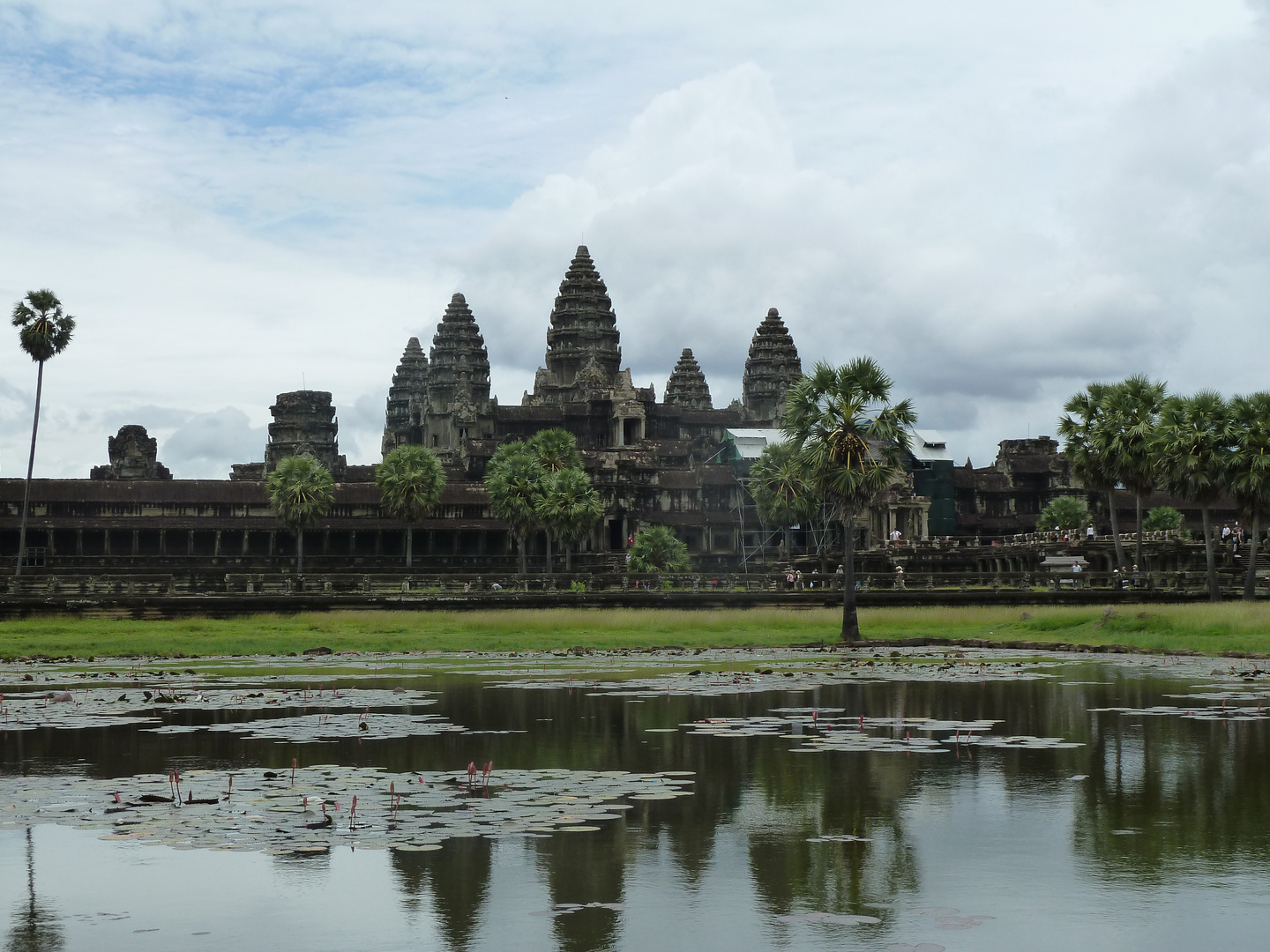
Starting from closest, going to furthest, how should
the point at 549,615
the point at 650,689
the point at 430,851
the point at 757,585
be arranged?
the point at 430,851, the point at 650,689, the point at 549,615, the point at 757,585

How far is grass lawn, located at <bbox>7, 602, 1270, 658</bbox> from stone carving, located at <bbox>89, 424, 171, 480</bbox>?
84050 millimetres

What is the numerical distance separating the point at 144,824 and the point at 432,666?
60.5 feet

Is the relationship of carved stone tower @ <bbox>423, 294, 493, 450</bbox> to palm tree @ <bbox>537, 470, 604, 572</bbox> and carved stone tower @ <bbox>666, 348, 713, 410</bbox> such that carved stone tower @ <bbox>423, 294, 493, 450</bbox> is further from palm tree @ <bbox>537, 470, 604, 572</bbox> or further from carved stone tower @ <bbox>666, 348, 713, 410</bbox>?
palm tree @ <bbox>537, 470, 604, 572</bbox>

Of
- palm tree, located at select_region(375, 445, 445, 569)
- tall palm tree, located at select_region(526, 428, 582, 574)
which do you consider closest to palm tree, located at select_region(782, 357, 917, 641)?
palm tree, located at select_region(375, 445, 445, 569)

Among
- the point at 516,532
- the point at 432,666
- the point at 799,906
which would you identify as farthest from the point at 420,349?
the point at 799,906

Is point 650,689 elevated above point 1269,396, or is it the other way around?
point 1269,396

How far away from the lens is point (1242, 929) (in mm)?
8828

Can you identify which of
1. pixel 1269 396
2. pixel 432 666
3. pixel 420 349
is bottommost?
pixel 432 666

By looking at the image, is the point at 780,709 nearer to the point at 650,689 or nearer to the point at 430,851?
the point at 650,689

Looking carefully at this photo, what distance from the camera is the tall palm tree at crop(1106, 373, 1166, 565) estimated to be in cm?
5862

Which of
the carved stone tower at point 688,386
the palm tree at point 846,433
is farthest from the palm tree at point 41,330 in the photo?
the carved stone tower at point 688,386

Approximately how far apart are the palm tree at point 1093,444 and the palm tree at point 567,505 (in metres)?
25.4

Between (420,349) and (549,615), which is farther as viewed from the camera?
(420,349)

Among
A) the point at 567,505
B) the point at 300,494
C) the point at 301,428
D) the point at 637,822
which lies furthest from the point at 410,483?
the point at 637,822
